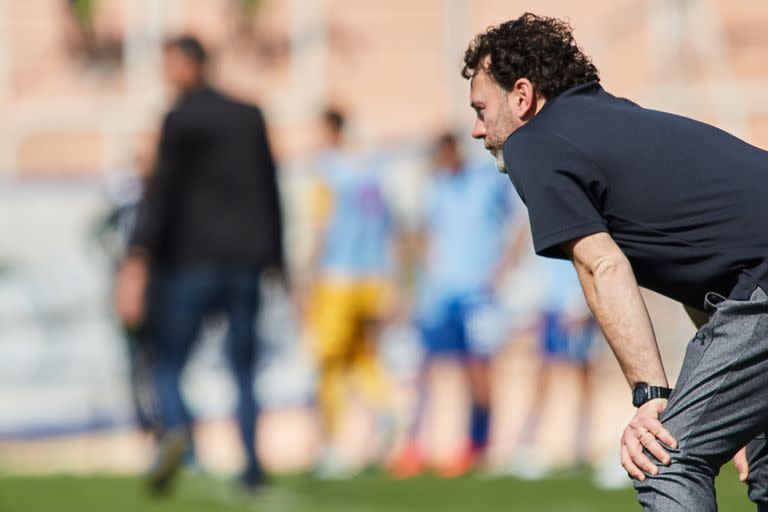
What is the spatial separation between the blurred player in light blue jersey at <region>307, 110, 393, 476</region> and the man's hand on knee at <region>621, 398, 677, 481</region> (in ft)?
22.5

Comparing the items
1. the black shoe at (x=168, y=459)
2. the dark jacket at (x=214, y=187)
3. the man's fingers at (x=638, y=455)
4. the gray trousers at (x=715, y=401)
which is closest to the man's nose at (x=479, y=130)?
the gray trousers at (x=715, y=401)

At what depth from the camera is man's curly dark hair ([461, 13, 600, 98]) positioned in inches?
183

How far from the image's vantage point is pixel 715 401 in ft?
14.5

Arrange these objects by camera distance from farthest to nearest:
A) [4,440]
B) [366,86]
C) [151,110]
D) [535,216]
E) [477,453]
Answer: [366,86], [151,110], [4,440], [477,453], [535,216]

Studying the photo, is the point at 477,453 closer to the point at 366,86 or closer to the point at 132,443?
the point at 132,443

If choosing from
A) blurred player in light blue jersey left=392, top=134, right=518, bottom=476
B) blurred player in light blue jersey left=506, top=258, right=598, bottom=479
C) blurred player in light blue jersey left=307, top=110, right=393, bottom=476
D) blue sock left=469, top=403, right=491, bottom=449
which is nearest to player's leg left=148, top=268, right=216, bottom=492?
blurred player in light blue jersey left=307, top=110, right=393, bottom=476

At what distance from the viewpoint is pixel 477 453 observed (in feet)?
37.8

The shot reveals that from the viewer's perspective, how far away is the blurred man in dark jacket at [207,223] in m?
9.52

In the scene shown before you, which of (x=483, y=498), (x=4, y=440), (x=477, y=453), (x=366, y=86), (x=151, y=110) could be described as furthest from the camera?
(x=366, y=86)

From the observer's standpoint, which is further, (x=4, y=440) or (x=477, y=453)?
(x=4, y=440)

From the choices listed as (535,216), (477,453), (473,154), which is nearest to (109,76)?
(473,154)

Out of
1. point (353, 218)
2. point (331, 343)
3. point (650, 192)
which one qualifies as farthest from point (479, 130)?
point (331, 343)

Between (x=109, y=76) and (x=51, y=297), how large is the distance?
9352 mm

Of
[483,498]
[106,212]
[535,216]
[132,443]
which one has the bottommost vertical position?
[132,443]
